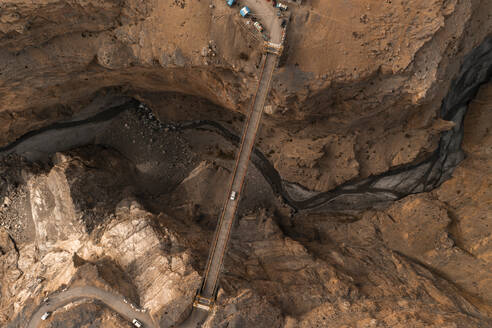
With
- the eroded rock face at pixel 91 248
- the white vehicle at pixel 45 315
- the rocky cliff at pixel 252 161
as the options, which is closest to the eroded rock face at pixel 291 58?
the rocky cliff at pixel 252 161

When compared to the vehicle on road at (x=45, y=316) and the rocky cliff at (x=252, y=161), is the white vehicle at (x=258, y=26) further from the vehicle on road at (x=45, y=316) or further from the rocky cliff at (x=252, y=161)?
the vehicle on road at (x=45, y=316)

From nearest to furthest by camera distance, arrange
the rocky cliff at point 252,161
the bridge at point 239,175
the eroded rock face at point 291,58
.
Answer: the eroded rock face at point 291,58
the rocky cliff at point 252,161
the bridge at point 239,175

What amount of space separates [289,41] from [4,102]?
55.1 ft

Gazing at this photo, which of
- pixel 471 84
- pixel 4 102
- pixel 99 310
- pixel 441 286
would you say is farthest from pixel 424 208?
pixel 4 102

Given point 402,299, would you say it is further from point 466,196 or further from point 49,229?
point 49,229

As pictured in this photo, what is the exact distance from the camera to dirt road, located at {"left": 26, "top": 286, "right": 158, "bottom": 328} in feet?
47.5

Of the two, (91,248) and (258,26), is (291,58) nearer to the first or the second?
(258,26)

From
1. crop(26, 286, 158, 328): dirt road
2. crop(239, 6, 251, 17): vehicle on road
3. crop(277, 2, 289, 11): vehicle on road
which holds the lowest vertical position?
crop(26, 286, 158, 328): dirt road

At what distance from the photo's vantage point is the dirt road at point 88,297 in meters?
14.5

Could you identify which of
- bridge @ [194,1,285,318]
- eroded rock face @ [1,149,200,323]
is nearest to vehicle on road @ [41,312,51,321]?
eroded rock face @ [1,149,200,323]

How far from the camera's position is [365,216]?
2094cm

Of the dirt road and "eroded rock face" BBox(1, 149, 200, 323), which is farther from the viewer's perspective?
"eroded rock face" BBox(1, 149, 200, 323)

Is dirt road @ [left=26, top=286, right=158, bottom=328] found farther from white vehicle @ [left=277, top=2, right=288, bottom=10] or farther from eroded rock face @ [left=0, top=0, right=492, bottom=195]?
white vehicle @ [left=277, top=2, right=288, bottom=10]

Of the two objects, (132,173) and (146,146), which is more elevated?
(146,146)
